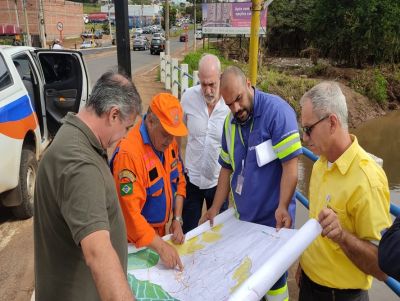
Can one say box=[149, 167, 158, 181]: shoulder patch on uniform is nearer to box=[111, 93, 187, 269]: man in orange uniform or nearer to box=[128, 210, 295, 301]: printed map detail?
box=[111, 93, 187, 269]: man in orange uniform

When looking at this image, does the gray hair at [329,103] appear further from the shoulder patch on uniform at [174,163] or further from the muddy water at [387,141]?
the muddy water at [387,141]

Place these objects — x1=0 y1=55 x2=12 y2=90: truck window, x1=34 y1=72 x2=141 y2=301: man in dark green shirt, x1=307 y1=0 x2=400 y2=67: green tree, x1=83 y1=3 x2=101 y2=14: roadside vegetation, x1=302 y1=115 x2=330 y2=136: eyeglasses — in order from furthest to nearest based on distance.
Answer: x1=83 y1=3 x2=101 y2=14: roadside vegetation → x1=307 y1=0 x2=400 y2=67: green tree → x1=0 y1=55 x2=12 y2=90: truck window → x1=302 y1=115 x2=330 y2=136: eyeglasses → x1=34 y1=72 x2=141 y2=301: man in dark green shirt

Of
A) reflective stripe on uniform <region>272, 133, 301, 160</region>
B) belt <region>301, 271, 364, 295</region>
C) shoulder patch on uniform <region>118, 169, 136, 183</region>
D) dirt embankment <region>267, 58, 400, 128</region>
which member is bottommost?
dirt embankment <region>267, 58, 400, 128</region>

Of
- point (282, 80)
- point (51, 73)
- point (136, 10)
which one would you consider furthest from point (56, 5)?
point (51, 73)

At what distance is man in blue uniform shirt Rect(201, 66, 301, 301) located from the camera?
7.61 feet

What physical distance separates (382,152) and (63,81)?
10460mm

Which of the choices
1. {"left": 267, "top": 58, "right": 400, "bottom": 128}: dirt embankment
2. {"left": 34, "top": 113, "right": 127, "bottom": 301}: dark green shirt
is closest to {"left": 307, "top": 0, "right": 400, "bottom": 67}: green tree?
{"left": 267, "top": 58, "right": 400, "bottom": 128}: dirt embankment

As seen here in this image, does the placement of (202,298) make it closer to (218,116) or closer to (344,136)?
(344,136)

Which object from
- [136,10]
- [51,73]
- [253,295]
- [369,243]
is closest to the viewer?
[253,295]

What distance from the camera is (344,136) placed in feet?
5.84

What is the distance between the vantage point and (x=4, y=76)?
170 inches

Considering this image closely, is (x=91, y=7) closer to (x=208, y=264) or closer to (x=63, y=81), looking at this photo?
(x=63, y=81)

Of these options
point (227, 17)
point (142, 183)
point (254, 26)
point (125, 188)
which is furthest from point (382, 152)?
point (227, 17)

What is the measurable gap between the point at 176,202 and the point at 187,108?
953 mm
